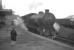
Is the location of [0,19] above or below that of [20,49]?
above

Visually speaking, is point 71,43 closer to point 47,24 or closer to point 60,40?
point 60,40

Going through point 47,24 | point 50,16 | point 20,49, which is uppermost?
point 50,16

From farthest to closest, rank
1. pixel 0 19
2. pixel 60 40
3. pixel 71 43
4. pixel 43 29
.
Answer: pixel 0 19
pixel 43 29
pixel 60 40
pixel 71 43

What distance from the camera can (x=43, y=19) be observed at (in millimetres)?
18859

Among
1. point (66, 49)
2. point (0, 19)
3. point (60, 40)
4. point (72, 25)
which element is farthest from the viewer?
point (0, 19)

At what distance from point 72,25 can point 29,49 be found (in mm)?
8659

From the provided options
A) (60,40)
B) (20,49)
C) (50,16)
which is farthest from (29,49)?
(50,16)

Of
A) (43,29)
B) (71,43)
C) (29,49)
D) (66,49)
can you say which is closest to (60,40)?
(71,43)

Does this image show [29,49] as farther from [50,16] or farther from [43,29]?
[50,16]

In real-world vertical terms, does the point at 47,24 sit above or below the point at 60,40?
above

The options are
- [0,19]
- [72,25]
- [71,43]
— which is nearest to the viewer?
[71,43]

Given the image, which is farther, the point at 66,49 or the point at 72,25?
the point at 72,25

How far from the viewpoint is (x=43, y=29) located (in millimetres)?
18625

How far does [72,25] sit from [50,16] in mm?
4659
